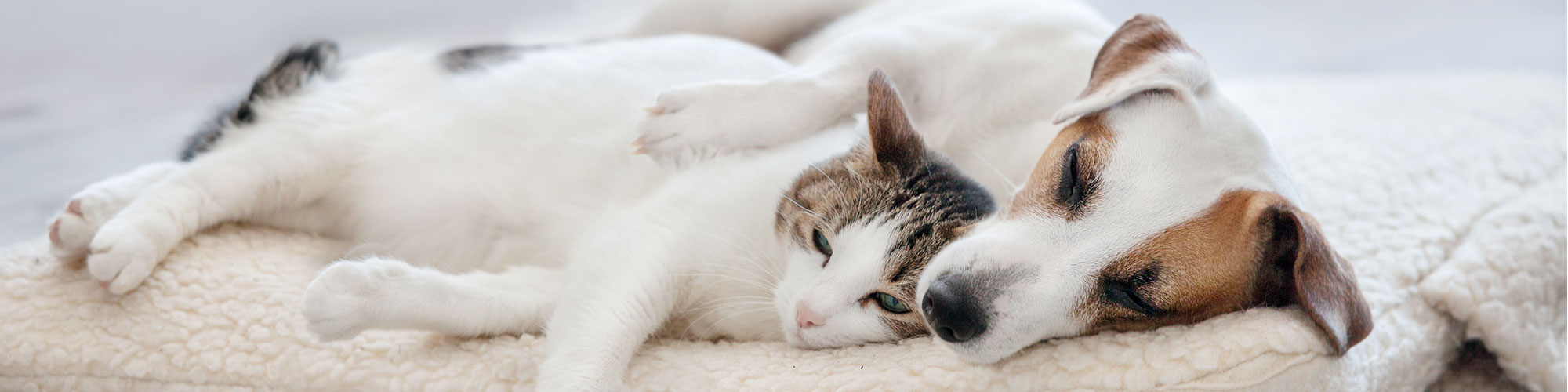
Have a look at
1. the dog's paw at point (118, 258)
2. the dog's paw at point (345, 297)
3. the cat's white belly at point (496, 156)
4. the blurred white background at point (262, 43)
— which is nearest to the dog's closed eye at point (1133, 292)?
the cat's white belly at point (496, 156)

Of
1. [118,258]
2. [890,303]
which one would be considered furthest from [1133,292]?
[118,258]

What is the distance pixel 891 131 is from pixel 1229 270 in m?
0.44

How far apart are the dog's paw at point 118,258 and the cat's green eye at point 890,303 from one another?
1023 millimetres

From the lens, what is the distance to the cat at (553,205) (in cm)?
128

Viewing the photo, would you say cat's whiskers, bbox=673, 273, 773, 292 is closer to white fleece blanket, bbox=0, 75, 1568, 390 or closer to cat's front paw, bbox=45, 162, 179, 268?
white fleece blanket, bbox=0, 75, 1568, 390

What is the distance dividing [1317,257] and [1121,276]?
0.21m

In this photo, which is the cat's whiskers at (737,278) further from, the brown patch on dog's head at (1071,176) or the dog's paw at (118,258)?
the dog's paw at (118,258)

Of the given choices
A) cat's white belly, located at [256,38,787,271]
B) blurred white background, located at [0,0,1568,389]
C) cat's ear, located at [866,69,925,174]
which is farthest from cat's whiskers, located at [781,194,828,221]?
blurred white background, located at [0,0,1568,389]

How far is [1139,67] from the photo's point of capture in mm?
1311

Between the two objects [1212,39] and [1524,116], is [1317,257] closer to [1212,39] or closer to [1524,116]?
[1524,116]

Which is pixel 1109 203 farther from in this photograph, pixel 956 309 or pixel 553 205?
pixel 553 205

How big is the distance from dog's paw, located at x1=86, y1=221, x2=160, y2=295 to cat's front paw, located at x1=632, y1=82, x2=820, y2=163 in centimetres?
70

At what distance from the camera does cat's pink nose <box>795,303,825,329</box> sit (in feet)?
4.10

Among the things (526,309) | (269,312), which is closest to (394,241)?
(269,312)
